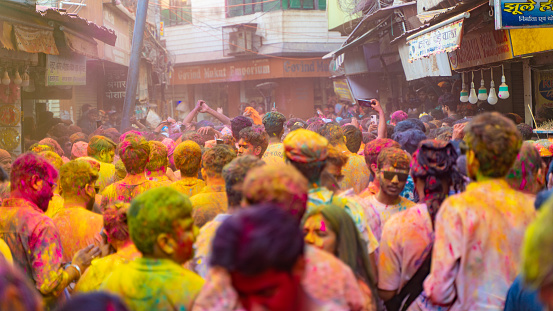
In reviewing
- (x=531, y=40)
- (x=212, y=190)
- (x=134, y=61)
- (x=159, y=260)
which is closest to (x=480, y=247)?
(x=159, y=260)

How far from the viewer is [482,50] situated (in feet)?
34.7

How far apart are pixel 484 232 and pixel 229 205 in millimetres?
1458

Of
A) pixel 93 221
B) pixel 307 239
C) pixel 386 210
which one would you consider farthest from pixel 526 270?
pixel 93 221

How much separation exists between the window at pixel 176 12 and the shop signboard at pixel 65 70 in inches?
860

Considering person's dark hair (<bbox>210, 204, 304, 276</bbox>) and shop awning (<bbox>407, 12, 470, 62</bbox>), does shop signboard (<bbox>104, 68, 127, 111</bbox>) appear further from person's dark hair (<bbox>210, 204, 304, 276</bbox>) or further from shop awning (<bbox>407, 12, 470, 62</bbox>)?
person's dark hair (<bbox>210, 204, 304, 276</bbox>)

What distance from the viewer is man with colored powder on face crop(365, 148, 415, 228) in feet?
12.9

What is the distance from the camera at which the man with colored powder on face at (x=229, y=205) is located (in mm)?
3186

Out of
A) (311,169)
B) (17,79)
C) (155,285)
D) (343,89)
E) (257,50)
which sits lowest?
(155,285)

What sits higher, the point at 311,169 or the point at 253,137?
the point at 253,137

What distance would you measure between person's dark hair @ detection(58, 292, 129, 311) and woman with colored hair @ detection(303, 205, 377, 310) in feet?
4.04

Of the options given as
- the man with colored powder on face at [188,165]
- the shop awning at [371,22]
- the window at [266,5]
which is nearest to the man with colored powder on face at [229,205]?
the man with colored powder on face at [188,165]

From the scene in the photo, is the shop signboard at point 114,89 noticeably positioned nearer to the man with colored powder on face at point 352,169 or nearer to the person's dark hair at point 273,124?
the person's dark hair at point 273,124

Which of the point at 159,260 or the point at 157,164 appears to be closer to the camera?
the point at 159,260

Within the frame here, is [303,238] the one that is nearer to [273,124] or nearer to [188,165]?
[188,165]
